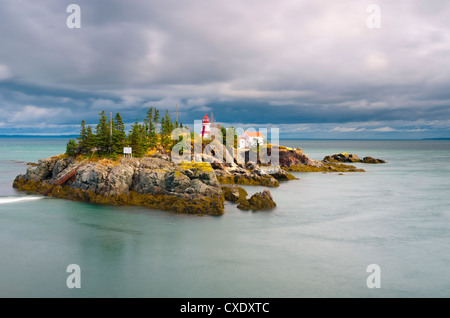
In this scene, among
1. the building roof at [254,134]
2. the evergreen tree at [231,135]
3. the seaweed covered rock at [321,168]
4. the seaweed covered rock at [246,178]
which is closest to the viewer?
the seaweed covered rock at [246,178]

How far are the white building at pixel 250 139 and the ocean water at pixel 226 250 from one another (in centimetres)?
4549

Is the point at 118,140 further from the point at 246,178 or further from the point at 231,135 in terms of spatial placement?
the point at 231,135

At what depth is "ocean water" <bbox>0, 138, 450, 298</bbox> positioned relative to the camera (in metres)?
15.0

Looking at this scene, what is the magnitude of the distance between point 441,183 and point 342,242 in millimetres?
37531

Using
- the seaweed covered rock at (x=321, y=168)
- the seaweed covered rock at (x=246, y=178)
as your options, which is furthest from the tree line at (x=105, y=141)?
the seaweed covered rock at (x=321, y=168)

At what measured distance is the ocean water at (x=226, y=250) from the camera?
1500cm

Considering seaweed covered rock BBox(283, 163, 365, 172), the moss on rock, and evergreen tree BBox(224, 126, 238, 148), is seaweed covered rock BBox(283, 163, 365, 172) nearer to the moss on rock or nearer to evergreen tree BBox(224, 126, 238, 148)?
evergreen tree BBox(224, 126, 238, 148)

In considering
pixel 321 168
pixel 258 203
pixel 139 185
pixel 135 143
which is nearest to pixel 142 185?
pixel 139 185

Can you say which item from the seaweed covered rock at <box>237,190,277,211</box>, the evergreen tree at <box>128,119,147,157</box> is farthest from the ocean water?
the evergreen tree at <box>128,119,147,157</box>

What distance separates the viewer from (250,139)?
8062cm

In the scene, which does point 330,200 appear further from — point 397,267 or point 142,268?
point 142,268

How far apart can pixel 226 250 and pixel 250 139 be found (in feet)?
204

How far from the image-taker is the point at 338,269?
669 inches

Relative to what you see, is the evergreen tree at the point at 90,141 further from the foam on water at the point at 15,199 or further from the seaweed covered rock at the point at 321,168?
the seaweed covered rock at the point at 321,168
